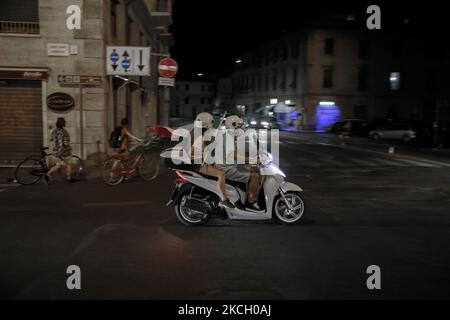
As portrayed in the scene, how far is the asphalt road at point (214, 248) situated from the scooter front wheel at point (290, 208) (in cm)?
19

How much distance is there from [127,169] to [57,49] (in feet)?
18.0

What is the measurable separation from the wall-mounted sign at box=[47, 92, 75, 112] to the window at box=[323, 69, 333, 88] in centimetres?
3988

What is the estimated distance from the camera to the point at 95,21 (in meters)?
14.7

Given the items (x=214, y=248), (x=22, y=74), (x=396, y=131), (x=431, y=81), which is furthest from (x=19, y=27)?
(x=431, y=81)

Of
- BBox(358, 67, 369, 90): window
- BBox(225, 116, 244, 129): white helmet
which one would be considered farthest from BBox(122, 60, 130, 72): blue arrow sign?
BBox(358, 67, 369, 90): window

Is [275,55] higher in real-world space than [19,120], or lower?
higher

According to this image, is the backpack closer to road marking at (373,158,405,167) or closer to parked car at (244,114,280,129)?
road marking at (373,158,405,167)

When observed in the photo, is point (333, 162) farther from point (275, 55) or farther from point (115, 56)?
point (275, 55)

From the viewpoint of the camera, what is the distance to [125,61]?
48.8 feet

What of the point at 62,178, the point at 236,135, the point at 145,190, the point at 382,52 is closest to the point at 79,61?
the point at 62,178

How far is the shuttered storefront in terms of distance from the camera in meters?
14.7

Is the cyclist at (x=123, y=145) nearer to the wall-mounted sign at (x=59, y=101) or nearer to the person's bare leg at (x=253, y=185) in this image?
the wall-mounted sign at (x=59, y=101)

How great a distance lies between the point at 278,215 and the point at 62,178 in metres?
7.34

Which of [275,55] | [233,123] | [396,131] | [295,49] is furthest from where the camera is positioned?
[275,55]
